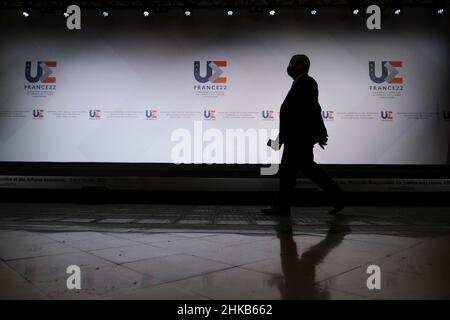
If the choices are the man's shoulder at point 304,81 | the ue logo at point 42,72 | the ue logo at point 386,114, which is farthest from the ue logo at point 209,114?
the ue logo at point 386,114

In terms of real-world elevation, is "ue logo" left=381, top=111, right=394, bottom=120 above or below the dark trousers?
above

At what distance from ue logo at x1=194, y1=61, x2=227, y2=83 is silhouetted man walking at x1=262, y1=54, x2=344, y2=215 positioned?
250cm

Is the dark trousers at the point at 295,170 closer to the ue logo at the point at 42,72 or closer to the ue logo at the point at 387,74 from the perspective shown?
the ue logo at the point at 387,74

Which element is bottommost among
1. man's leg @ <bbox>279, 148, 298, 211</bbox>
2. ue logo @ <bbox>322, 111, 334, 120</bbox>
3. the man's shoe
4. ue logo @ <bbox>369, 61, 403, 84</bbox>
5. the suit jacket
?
the man's shoe

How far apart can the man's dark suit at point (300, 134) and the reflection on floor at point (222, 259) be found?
1.81 ft

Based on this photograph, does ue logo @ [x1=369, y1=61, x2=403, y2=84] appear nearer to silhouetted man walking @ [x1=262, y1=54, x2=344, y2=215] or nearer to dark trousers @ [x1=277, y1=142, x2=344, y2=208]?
silhouetted man walking @ [x1=262, y1=54, x2=344, y2=215]

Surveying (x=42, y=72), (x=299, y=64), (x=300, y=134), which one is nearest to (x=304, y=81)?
(x=299, y=64)

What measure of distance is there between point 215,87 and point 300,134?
275 centimetres

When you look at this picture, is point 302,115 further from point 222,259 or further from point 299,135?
point 222,259

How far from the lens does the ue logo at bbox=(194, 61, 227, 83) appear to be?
5543 millimetres

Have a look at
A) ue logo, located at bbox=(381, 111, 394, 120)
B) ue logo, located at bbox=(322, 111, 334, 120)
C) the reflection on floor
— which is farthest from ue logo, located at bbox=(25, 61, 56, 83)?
ue logo, located at bbox=(381, 111, 394, 120)

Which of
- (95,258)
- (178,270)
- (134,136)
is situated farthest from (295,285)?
(134,136)

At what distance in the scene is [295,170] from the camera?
316 centimetres
